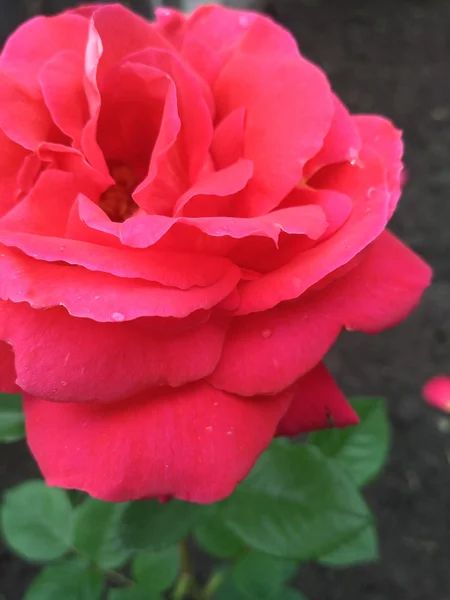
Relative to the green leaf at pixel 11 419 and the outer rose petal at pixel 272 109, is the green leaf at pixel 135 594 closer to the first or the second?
the green leaf at pixel 11 419

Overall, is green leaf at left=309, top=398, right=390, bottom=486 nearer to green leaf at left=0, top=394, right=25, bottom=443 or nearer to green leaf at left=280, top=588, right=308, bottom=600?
green leaf at left=280, top=588, right=308, bottom=600

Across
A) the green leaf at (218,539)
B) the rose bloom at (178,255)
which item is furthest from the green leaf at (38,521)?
the rose bloom at (178,255)

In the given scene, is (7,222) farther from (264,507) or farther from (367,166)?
(264,507)

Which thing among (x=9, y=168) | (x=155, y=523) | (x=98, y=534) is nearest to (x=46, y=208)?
(x=9, y=168)

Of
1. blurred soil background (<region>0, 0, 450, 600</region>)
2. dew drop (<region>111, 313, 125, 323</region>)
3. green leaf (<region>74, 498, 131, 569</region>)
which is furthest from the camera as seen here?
blurred soil background (<region>0, 0, 450, 600</region>)

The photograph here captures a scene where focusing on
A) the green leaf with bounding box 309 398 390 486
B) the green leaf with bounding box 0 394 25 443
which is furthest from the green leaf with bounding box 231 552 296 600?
the green leaf with bounding box 0 394 25 443

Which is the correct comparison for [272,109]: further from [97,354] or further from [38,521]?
[38,521]
